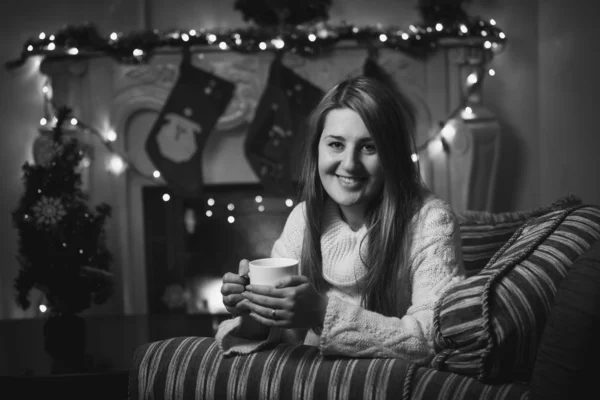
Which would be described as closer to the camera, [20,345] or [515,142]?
[20,345]

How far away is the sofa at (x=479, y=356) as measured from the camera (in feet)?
2.99

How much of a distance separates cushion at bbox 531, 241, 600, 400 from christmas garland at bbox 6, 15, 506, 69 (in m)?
2.14

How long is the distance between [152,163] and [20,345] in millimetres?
1098

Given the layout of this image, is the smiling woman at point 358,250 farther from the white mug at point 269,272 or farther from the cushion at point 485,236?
the cushion at point 485,236

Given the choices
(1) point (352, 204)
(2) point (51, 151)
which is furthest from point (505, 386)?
(2) point (51, 151)

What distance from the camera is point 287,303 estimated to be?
1.12m

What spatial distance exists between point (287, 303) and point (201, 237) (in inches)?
82.5

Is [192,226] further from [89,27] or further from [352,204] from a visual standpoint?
[352,204]

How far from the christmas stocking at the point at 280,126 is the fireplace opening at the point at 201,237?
0.64 feet

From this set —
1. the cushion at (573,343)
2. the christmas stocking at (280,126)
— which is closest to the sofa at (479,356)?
the cushion at (573,343)

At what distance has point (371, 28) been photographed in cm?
289

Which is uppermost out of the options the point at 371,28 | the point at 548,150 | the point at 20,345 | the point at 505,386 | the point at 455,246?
the point at 371,28

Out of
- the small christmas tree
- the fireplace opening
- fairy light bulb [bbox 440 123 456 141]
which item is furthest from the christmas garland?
the fireplace opening

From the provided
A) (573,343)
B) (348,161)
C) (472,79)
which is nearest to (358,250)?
(348,161)
